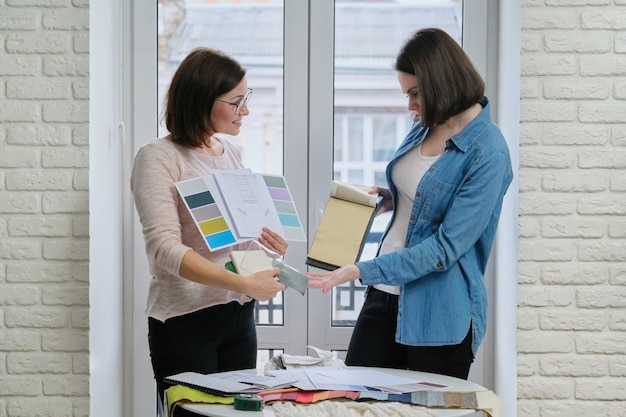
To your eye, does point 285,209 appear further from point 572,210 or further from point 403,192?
point 572,210

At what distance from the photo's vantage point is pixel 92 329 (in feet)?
8.79

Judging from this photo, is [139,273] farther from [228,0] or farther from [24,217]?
[228,0]

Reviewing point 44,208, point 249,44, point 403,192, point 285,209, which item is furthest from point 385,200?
point 44,208

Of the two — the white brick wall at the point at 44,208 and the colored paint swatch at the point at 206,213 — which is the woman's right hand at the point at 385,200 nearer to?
the colored paint swatch at the point at 206,213

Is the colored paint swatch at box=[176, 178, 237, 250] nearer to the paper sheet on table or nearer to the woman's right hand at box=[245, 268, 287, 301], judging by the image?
the woman's right hand at box=[245, 268, 287, 301]

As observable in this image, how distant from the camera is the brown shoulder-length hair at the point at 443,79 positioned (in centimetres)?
232

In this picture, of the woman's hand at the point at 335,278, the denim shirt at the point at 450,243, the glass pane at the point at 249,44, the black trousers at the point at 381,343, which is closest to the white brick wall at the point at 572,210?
the denim shirt at the point at 450,243

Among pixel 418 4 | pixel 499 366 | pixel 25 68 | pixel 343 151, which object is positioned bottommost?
pixel 499 366

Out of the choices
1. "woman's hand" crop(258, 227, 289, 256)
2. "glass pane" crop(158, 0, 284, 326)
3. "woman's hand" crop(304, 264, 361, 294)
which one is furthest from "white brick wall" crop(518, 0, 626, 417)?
"glass pane" crop(158, 0, 284, 326)

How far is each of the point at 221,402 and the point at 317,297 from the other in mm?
1338

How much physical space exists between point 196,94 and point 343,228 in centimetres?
55

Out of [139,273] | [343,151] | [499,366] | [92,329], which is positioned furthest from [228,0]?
[499,366]

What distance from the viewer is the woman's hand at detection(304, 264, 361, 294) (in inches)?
92.4

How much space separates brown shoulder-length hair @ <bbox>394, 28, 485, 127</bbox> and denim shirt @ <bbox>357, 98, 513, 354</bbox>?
0.22 ft
